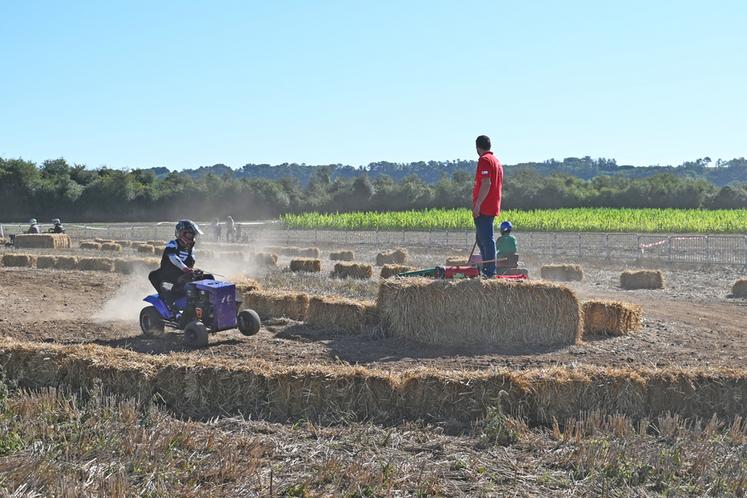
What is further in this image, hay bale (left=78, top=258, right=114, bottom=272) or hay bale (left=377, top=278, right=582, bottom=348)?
hay bale (left=78, top=258, right=114, bottom=272)

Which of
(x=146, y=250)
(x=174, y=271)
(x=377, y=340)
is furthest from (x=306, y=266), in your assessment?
(x=377, y=340)

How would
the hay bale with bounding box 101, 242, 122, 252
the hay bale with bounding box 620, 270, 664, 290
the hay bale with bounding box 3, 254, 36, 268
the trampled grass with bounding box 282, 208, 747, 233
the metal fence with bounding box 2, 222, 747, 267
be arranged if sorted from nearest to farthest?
the hay bale with bounding box 620, 270, 664, 290 < the hay bale with bounding box 3, 254, 36, 268 < the metal fence with bounding box 2, 222, 747, 267 < the hay bale with bounding box 101, 242, 122, 252 < the trampled grass with bounding box 282, 208, 747, 233

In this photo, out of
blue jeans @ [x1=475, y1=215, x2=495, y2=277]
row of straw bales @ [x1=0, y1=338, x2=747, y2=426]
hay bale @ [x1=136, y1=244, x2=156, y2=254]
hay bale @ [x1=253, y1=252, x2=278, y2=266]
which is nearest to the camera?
row of straw bales @ [x1=0, y1=338, x2=747, y2=426]

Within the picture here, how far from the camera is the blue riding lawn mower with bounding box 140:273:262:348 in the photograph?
1221cm

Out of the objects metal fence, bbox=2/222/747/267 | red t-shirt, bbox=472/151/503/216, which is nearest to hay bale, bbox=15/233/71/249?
metal fence, bbox=2/222/747/267

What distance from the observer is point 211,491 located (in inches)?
229

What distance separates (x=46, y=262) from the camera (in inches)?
1104

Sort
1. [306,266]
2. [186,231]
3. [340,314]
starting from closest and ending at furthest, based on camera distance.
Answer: [186,231], [340,314], [306,266]

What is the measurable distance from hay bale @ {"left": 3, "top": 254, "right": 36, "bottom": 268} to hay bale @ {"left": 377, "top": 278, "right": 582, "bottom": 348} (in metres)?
19.8

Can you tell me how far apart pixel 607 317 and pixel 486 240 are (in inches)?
90.1

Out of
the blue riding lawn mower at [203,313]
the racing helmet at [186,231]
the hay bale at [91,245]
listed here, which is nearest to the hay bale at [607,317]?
the blue riding lawn mower at [203,313]

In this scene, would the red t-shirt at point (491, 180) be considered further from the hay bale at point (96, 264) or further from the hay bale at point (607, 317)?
the hay bale at point (96, 264)

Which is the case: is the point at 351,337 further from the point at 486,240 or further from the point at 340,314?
the point at 486,240

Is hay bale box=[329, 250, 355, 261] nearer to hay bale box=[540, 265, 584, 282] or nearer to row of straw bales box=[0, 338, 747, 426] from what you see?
hay bale box=[540, 265, 584, 282]
